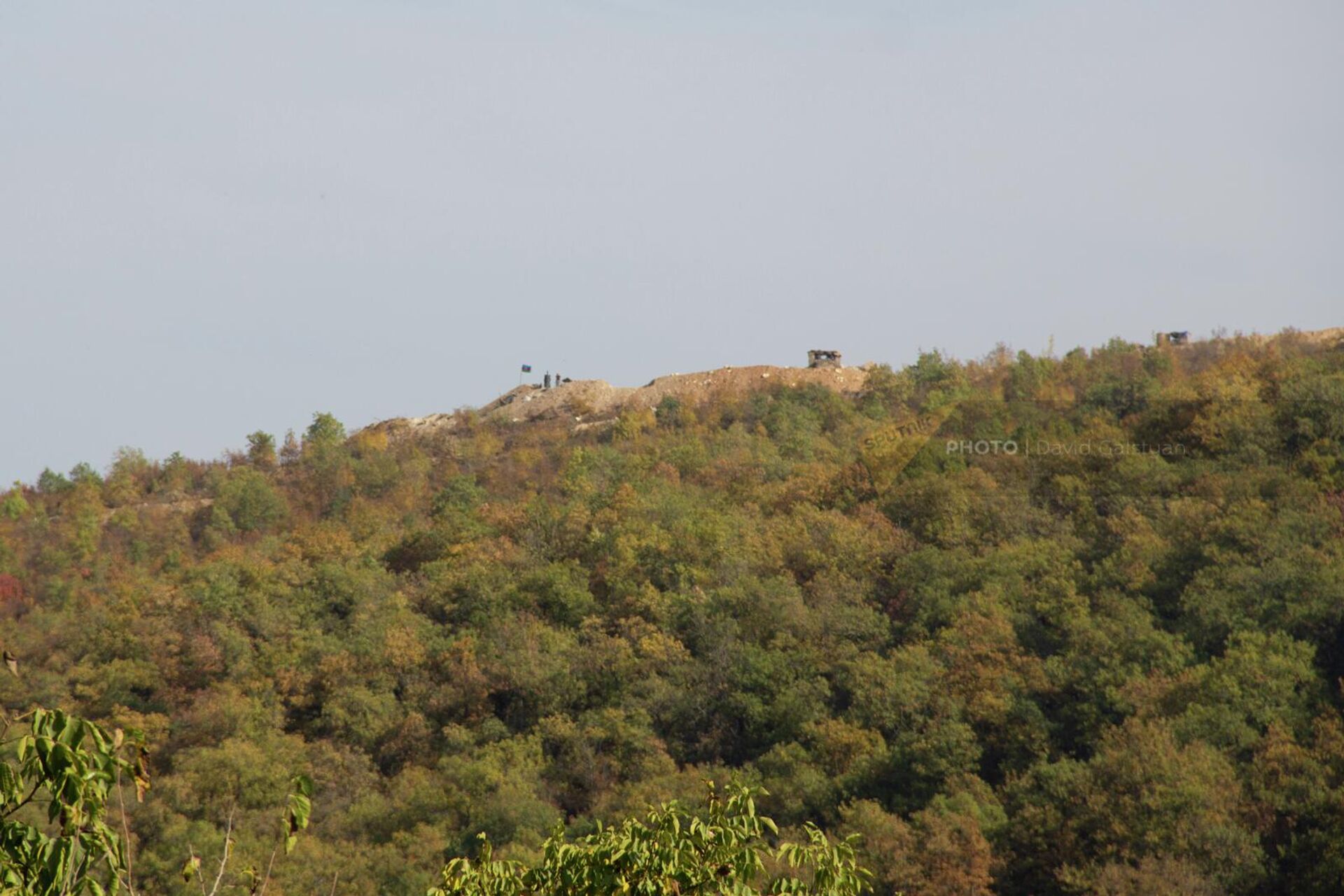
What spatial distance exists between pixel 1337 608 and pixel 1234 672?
3.55m

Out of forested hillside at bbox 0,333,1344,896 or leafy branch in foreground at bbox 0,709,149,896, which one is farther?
forested hillside at bbox 0,333,1344,896

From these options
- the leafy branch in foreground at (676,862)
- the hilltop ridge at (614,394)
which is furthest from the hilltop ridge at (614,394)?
the leafy branch in foreground at (676,862)

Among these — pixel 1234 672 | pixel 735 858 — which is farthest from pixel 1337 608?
pixel 735 858

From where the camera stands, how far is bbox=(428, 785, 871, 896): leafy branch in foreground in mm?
8680

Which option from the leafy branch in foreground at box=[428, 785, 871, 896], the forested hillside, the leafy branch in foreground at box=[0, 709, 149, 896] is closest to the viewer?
the leafy branch in foreground at box=[0, 709, 149, 896]

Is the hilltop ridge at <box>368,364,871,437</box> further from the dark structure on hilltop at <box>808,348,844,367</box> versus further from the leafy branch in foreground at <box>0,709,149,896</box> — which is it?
the leafy branch in foreground at <box>0,709,149,896</box>

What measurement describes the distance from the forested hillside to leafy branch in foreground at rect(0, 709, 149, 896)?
788 inches

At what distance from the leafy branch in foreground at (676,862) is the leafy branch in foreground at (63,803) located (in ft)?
9.20

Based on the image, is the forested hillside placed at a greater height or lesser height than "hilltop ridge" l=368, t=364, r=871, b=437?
lesser

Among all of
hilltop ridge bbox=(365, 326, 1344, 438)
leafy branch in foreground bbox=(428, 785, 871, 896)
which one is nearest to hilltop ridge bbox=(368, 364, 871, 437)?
hilltop ridge bbox=(365, 326, 1344, 438)

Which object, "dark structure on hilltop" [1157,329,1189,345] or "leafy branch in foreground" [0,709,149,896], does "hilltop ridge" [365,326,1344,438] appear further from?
"leafy branch in foreground" [0,709,149,896]

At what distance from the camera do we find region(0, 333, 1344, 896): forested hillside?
27156mm

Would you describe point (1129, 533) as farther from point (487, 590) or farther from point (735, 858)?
point (735, 858)

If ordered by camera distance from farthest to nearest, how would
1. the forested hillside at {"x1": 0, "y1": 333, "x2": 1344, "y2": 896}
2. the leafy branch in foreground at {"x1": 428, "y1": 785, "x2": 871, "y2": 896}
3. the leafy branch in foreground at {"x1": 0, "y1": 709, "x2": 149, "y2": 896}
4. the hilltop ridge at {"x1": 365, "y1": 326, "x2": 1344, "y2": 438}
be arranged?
the hilltop ridge at {"x1": 365, "y1": 326, "x2": 1344, "y2": 438}
the forested hillside at {"x1": 0, "y1": 333, "x2": 1344, "y2": 896}
the leafy branch in foreground at {"x1": 428, "y1": 785, "x2": 871, "y2": 896}
the leafy branch in foreground at {"x1": 0, "y1": 709, "x2": 149, "y2": 896}
